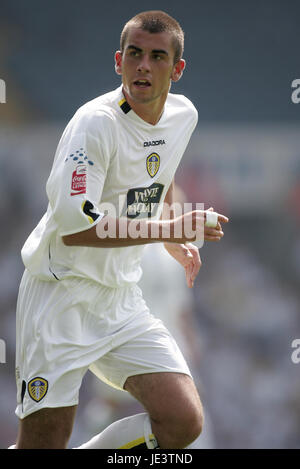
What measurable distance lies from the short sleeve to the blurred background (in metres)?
5.19

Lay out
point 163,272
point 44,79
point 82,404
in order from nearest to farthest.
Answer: point 163,272 → point 82,404 → point 44,79

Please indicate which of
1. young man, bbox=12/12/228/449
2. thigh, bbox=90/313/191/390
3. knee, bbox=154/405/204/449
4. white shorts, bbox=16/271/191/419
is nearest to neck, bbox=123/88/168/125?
young man, bbox=12/12/228/449

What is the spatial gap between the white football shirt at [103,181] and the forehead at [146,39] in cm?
28

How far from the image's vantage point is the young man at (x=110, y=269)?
3457mm

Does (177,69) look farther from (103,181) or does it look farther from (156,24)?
(103,181)

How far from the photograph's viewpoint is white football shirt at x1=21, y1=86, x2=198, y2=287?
3439mm

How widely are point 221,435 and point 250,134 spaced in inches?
192

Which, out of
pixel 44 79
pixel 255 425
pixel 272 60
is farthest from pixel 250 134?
pixel 255 425

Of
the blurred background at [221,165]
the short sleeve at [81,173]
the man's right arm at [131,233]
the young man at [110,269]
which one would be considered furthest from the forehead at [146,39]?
the blurred background at [221,165]

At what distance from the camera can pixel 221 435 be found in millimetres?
10039

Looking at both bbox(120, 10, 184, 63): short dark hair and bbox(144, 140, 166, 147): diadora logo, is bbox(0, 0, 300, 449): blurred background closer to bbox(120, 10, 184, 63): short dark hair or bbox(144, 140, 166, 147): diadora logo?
bbox(144, 140, 166, 147): diadora logo

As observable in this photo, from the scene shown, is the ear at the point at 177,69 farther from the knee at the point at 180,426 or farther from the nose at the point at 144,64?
the knee at the point at 180,426

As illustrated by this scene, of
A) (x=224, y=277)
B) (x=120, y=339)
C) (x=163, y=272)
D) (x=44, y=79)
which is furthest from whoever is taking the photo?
(x=44, y=79)
